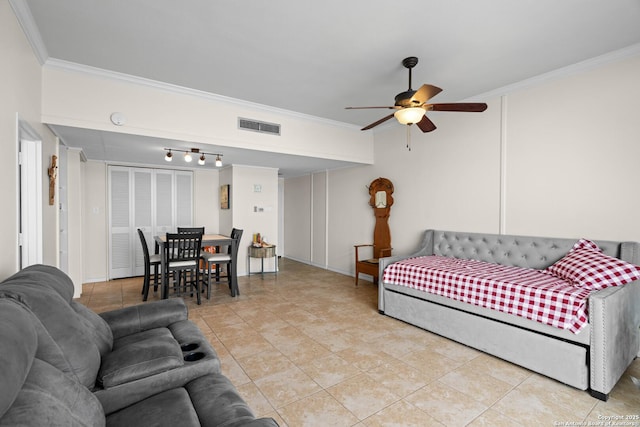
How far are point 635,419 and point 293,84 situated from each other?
13.0ft

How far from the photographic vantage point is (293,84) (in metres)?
3.48

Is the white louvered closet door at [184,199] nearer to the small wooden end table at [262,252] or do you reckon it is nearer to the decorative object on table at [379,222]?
the small wooden end table at [262,252]

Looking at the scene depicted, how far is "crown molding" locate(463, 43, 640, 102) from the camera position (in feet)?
9.03

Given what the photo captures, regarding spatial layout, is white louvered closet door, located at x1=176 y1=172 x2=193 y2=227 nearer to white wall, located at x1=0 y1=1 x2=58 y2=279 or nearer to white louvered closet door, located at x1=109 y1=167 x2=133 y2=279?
white louvered closet door, located at x1=109 y1=167 x2=133 y2=279

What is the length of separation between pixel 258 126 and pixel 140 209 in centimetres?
330

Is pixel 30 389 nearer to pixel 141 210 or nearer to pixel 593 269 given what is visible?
pixel 593 269

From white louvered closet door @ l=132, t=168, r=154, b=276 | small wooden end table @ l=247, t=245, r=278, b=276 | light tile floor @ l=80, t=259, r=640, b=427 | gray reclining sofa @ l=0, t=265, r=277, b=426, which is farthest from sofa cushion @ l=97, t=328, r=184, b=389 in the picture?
white louvered closet door @ l=132, t=168, r=154, b=276

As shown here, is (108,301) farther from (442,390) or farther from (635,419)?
(635,419)

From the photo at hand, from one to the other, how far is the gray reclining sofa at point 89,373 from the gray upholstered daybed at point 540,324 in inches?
93.4

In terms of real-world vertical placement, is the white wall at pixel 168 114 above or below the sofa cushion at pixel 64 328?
above

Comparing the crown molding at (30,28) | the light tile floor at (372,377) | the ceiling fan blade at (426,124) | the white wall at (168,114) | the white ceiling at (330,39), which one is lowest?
the light tile floor at (372,377)

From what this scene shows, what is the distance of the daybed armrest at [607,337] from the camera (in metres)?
2.13

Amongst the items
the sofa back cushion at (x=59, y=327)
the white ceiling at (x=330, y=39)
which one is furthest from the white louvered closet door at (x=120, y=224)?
the sofa back cushion at (x=59, y=327)


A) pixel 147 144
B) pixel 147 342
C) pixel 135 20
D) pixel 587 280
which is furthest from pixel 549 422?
pixel 147 144
